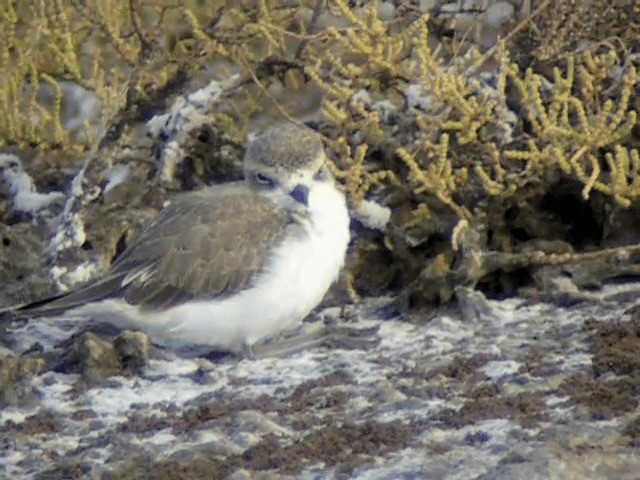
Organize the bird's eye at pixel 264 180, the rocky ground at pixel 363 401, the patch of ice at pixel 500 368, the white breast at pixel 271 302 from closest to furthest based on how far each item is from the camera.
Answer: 1. the rocky ground at pixel 363 401
2. the patch of ice at pixel 500 368
3. the white breast at pixel 271 302
4. the bird's eye at pixel 264 180

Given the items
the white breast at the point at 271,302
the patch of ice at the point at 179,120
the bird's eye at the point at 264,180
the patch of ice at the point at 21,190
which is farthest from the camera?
the patch of ice at the point at 21,190

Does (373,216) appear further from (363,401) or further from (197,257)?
(363,401)

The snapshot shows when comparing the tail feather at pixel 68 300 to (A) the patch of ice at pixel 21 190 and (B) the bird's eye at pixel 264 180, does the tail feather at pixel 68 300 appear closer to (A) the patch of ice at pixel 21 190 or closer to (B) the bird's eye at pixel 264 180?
(B) the bird's eye at pixel 264 180

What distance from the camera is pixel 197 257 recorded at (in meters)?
6.20

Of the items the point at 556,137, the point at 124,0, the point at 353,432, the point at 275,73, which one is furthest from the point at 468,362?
the point at 124,0

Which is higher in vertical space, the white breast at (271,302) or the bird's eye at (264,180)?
the bird's eye at (264,180)

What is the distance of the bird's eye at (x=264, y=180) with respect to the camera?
6.34 meters

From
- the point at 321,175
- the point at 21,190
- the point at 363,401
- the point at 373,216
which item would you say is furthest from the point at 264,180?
the point at 21,190

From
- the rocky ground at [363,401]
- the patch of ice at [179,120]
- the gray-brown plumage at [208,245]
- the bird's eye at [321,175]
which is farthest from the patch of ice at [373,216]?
the patch of ice at [179,120]

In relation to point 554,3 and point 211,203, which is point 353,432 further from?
point 554,3

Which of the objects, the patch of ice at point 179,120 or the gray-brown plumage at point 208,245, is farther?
the patch of ice at point 179,120

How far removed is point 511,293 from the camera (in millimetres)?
6641

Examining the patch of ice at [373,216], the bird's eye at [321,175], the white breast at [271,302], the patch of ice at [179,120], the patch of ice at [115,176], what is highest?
the patch of ice at [179,120]

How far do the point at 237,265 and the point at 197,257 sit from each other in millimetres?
194
